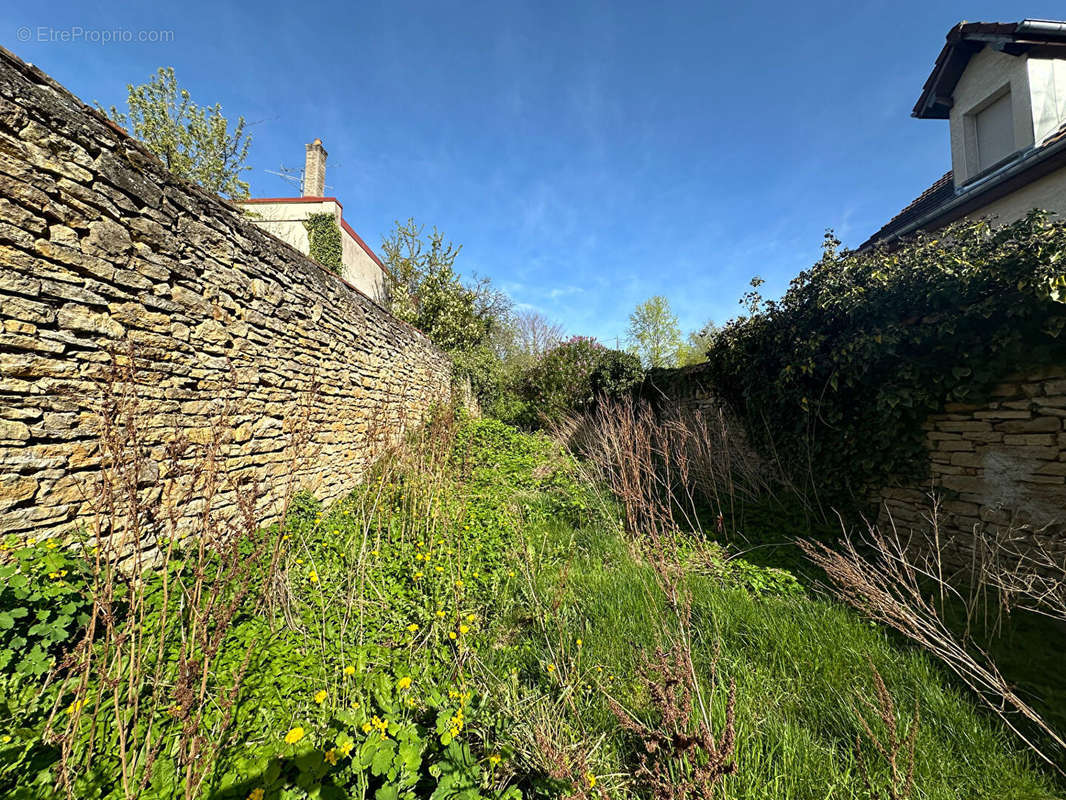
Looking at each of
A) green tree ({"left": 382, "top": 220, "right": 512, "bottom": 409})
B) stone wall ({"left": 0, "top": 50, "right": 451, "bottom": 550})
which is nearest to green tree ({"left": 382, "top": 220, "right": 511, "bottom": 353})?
green tree ({"left": 382, "top": 220, "right": 512, "bottom": 409})

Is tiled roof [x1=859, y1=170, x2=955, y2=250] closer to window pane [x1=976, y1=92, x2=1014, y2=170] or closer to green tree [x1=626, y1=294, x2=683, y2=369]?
window pane [x1=976, y1=92, x2=1014, y2=170]

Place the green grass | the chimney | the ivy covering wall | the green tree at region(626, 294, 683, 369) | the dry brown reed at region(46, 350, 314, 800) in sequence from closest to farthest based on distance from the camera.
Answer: the dry brown reed at region(46, 350, 314, 800), the green grass, the ivy covering wall, the chimney, the green tree at region(626, 294, 683, 369)

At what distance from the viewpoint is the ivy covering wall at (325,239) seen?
420 inches

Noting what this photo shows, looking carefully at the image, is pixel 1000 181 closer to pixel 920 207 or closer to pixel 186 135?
pixel 920 207

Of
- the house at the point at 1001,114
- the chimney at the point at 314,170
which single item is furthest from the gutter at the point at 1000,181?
the chimney at the point at 314,170

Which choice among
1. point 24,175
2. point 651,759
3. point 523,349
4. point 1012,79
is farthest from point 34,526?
point 523,349

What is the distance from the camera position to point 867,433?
148 inches

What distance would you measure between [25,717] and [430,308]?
11648 mm

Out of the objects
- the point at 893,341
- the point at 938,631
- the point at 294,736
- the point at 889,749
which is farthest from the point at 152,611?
the point at 893,341

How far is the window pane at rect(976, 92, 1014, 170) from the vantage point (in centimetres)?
614

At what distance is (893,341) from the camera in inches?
135

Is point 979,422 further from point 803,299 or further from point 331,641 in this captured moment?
point 331,641

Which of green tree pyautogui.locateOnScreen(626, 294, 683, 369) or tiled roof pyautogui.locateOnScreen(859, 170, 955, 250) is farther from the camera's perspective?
green tree pyautogui.locateOnScreen(626, 294, 683, 369)

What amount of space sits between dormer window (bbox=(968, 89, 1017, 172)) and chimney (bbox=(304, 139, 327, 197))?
16283mm
